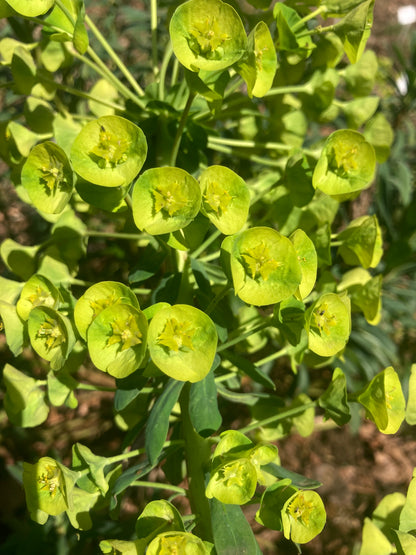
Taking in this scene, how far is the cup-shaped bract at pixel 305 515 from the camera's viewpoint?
3.56 ft

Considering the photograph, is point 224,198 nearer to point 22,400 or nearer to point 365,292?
point 365,292

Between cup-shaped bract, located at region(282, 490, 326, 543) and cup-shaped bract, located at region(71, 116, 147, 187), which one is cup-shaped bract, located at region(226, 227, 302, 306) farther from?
cup-shaped bract, located at region(282, 490, 326, 543)

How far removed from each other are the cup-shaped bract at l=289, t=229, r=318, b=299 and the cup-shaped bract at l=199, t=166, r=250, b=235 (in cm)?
12

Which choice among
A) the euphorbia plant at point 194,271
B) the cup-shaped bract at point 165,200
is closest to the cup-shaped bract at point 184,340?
the euphorbia plant at point 194,271

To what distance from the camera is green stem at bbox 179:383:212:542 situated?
123 centimetres

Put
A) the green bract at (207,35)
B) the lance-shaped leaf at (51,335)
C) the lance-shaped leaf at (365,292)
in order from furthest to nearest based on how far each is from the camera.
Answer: the lance-shaped leaf at (365,292) → the lance-shaped leaf at (51,335) → the green bract at (207,35)

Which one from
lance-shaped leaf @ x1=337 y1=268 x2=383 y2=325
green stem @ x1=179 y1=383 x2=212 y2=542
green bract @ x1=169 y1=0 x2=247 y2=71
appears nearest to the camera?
green bract @ x1=169 y1=0 x2=247 y2=71

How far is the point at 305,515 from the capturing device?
1.10 meters

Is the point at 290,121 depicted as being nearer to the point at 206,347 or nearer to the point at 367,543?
the point at 206,347

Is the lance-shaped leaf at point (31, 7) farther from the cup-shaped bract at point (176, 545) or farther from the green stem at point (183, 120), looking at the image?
the cup-shaped bract at point (176, 545)

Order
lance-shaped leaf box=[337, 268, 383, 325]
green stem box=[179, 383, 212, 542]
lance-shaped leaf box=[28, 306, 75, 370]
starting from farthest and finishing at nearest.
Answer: lance-shaped leaf box=[337, 268, 383, 325]
green stem box=[179, 383, 212, 542]
lance-shaped leaf box=[28, 306, 75, 370]

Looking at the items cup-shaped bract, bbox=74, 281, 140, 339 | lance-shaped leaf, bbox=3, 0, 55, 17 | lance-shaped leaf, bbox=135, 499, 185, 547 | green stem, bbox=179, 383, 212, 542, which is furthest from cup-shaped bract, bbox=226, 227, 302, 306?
lance-shaped leaf, bbox=3, 0, 55, 17

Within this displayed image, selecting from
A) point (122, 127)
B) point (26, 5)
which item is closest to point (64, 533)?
point (122, 127)

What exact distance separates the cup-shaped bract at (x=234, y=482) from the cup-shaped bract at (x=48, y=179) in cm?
63
